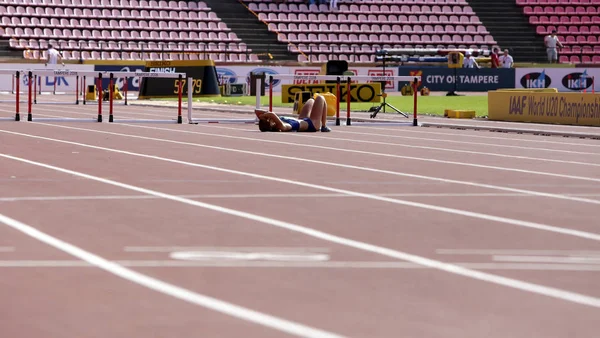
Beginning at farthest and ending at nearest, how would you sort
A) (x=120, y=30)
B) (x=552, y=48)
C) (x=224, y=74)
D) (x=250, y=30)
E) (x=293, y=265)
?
(x=250, y=30), (x=552, y=48), (x=120, y=30), (x=224, y=74), (x=293, y=265)

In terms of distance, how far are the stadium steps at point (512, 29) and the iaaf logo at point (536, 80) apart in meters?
2.81

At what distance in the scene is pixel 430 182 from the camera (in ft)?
39.9

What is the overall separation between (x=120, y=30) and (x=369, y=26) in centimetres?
1263

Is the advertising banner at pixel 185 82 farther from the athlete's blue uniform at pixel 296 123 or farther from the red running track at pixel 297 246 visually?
the red running track at pixel 297 246

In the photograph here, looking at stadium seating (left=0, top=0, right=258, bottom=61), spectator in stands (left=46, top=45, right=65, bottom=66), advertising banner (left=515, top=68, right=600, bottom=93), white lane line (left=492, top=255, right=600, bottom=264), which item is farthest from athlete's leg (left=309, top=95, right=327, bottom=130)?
advertising banner (left=515, top=68, right=600, bottom=93)

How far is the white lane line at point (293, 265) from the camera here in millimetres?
6734

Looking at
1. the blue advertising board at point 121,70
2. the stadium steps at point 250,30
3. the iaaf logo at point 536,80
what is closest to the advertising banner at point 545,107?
the blue advertising board at point 121,70

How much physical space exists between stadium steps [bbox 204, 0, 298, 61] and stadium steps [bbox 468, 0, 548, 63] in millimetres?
11205

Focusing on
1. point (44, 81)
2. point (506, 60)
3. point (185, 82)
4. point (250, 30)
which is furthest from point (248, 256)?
point (250, 30)

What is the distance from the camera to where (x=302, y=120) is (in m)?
22.0

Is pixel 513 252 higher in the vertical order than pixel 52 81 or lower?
lower

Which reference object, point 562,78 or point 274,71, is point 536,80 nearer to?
point 562,78

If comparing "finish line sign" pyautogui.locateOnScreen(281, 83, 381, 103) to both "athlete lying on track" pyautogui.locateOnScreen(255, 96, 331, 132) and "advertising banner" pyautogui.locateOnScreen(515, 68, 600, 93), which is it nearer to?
"athlete lying on track" pyautogui.locateOnScreen(255, 96, 331, 132)

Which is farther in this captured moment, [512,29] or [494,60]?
[512,29]
